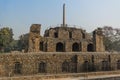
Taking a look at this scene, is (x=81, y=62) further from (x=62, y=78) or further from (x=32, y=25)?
(x=32, y=25)

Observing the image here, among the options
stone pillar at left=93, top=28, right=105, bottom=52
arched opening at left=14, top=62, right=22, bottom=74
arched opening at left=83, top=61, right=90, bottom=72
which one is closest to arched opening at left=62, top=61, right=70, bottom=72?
arched opening at left=83, top=61, right=90, bottom=72

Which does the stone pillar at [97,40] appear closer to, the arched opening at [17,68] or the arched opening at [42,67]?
the arched opening at [42,67]

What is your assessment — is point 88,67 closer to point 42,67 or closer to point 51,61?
point 51,61

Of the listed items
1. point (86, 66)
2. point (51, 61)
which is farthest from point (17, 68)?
point (86, 66)

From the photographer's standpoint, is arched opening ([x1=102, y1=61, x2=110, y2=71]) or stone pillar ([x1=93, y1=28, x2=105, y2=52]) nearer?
arched opening ([x1=102, y1=61, x2=110, y2=71])

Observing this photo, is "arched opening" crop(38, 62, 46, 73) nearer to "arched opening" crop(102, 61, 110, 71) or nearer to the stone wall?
the stone wall

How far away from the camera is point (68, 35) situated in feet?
127

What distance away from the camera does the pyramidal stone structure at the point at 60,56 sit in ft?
87.2

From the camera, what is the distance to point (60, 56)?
1133 inches

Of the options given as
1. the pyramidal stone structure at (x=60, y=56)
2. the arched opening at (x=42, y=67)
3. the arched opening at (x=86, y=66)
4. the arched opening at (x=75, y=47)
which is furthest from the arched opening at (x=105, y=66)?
the arched opening at (x=42, y=67)

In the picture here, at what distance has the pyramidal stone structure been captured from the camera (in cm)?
2659

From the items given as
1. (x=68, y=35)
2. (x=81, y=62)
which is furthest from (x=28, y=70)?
(x=68, y=35)

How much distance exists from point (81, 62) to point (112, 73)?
14.3 feet

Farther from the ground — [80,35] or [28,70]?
[80,35]
